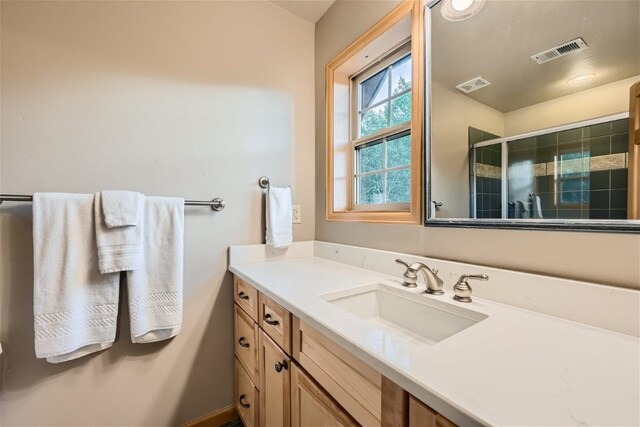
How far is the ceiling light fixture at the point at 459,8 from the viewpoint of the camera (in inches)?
37.5

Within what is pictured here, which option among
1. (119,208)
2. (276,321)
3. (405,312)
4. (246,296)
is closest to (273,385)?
(276,321)

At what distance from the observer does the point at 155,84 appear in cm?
123

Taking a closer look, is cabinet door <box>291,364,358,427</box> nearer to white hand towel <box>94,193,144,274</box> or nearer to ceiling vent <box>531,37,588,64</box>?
white hand towel <box>94,193,144,274</box>

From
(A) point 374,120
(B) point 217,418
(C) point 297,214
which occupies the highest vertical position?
(A) point 374,120

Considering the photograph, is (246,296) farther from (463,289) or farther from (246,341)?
(463,289)

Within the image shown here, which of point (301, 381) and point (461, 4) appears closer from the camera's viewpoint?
point (301, 381)

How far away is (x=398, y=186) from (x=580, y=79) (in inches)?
28.7

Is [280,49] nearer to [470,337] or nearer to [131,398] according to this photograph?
[470,337]

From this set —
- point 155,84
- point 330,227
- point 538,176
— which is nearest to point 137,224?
point 155,84

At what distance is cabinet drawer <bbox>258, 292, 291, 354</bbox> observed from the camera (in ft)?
2.83

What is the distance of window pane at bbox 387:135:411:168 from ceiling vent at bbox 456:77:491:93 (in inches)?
13.3

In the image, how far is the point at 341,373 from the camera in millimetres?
652

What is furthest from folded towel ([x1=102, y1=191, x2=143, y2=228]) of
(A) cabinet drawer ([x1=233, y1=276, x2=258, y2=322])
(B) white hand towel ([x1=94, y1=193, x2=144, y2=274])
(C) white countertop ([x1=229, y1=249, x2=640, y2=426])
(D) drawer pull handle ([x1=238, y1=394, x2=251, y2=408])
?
(D) drawer pull handle ([x1=238, y1=394, x2=251, y2=408])

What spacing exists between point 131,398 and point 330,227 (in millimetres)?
1226
